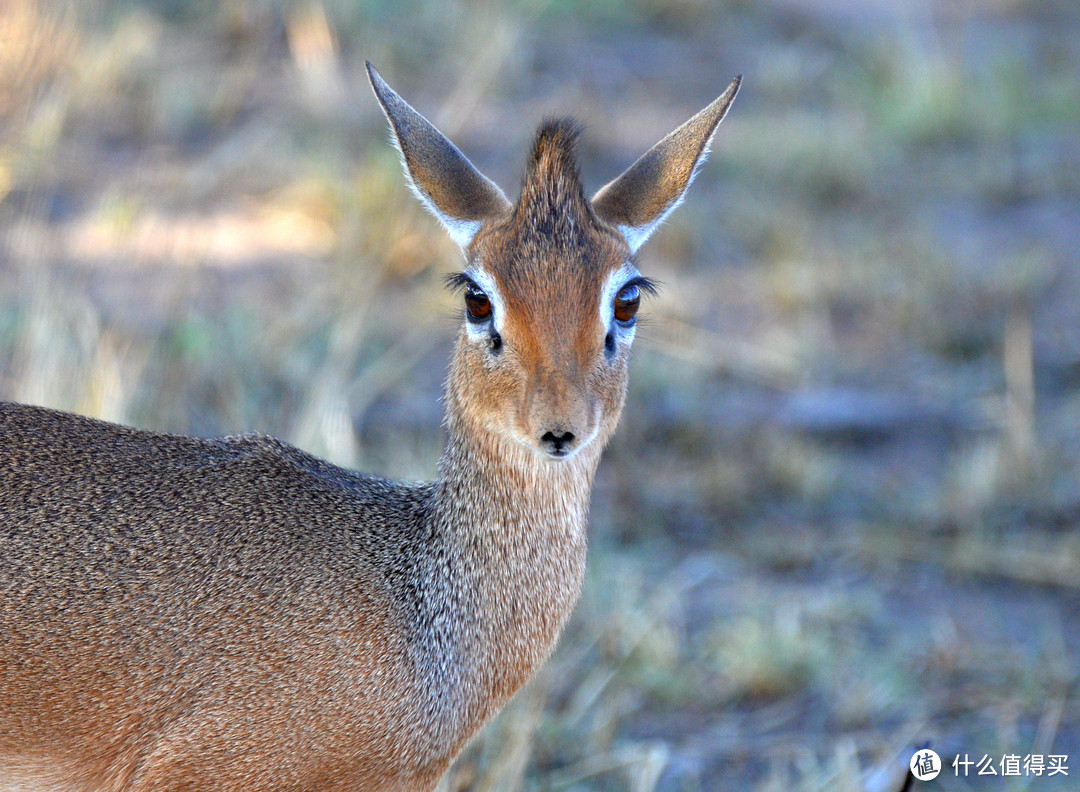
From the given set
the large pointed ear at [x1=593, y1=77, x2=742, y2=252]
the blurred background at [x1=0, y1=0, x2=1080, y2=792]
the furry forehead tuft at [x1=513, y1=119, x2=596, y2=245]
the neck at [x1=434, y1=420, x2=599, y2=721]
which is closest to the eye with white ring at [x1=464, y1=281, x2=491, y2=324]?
the furry forehead tuft at [x1=513, y1=119, x2=596, y2=245]

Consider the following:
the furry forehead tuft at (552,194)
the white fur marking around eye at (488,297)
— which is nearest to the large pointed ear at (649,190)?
the furry forehead tuft at (552,194)

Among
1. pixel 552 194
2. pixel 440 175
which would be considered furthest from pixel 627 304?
pixel 440 175

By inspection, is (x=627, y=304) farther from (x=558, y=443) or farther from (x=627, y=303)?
(x=558, y=443)

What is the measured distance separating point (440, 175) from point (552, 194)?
0.35 metres

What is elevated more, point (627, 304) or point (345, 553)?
point (627, 304)

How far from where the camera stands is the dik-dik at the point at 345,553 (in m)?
3.14

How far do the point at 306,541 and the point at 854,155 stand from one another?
683cm

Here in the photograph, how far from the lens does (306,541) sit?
135 inches

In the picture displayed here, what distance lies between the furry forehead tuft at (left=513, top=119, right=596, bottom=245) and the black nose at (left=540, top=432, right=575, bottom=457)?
1.85ft

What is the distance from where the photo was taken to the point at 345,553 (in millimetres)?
3451

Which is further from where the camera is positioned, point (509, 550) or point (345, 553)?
point (509, 550)

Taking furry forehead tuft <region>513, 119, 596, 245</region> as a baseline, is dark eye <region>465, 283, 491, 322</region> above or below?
below

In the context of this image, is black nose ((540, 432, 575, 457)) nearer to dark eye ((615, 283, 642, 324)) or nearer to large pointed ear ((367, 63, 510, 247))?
dark eye ((615, 283, 642, 324))

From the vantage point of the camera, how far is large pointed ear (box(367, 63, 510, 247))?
143 inches
